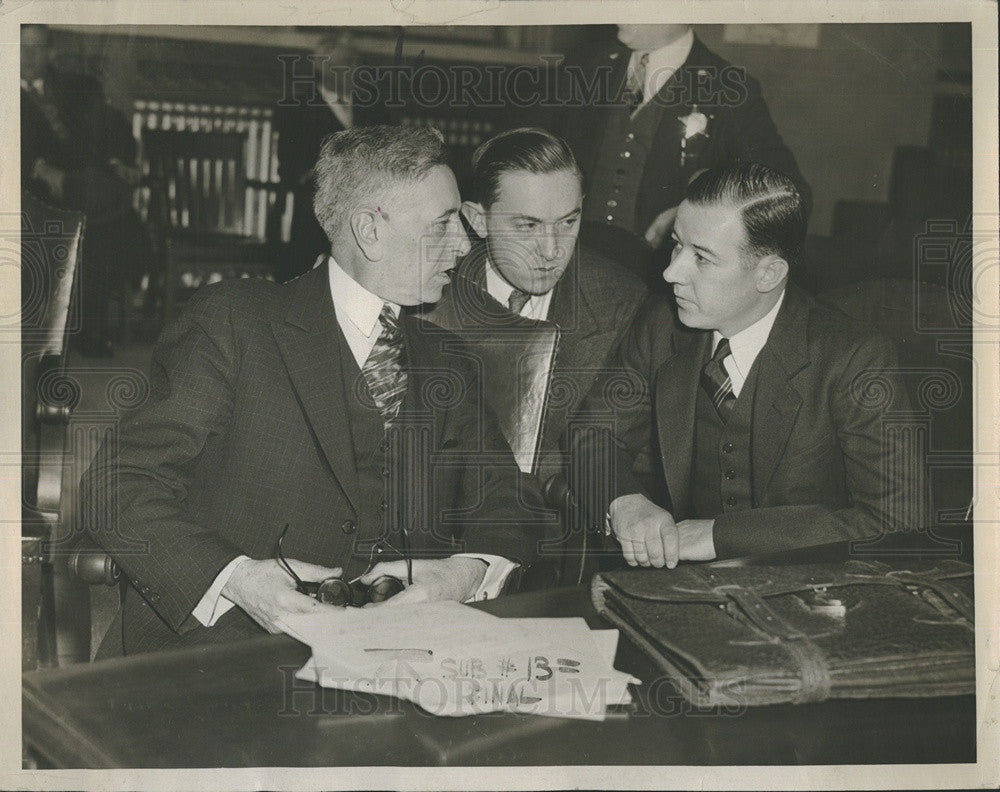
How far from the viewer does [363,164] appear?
207 cm

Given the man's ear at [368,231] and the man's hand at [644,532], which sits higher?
the man's ear at [368,231]

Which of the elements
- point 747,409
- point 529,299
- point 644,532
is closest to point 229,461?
→ point 529,299

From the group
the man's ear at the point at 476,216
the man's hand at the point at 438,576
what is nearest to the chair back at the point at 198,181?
the man's ear at the point at 476,216

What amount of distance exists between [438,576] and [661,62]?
1.27 meters

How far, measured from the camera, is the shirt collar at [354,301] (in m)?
2.04

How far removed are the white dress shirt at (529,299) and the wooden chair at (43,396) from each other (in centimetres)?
95

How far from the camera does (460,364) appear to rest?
211 cm

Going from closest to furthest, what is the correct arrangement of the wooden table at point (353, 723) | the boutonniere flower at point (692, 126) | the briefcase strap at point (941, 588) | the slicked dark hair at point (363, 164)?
the wooden table at point (353, 723)
the briefcase strap at point (941, 588)
the slicked dark hair at point (363, 164)
the boutonniere flower at point (692, 126)

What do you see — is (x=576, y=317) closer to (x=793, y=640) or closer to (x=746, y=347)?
(x=746, y=347)

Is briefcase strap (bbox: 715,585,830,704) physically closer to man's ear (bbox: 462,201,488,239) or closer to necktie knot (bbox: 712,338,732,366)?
necktie knot (bbox: 712,338,732,366)

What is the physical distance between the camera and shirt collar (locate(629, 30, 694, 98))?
2189 millimetres

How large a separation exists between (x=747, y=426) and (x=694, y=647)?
2.16ft

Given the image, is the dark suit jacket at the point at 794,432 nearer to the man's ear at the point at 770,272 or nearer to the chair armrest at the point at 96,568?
the man's ear at the point at 770,272

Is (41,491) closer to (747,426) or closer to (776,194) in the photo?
(747,426)
